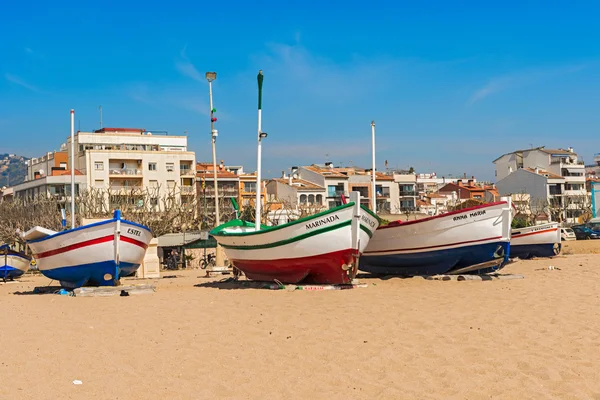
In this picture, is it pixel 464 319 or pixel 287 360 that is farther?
pixel 464 319

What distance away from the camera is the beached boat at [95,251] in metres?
16.0

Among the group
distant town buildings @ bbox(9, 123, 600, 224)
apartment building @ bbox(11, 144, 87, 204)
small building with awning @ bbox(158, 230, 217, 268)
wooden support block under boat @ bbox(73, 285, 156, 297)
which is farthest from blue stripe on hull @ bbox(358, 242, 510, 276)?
apartment building @ bbox(11, 144, 87, 204)

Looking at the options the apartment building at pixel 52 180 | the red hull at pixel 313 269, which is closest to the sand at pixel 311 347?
the red hull at pixel 313 269

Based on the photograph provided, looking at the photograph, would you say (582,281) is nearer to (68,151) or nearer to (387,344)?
(387,344)

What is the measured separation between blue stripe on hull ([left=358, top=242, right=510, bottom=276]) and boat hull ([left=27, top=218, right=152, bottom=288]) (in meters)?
7.06

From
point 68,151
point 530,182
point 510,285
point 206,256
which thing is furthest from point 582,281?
point 530,182

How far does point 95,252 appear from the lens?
16.1 meters

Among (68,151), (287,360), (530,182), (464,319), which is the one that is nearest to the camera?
(287,360)

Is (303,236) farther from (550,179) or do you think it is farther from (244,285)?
(550,179)

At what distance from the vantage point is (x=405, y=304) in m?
12.4

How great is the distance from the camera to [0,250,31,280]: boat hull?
24641 millimetres

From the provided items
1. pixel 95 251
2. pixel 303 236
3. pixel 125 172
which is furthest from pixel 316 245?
pixel 125 172

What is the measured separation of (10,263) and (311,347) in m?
19.6

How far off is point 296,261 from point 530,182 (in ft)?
265
